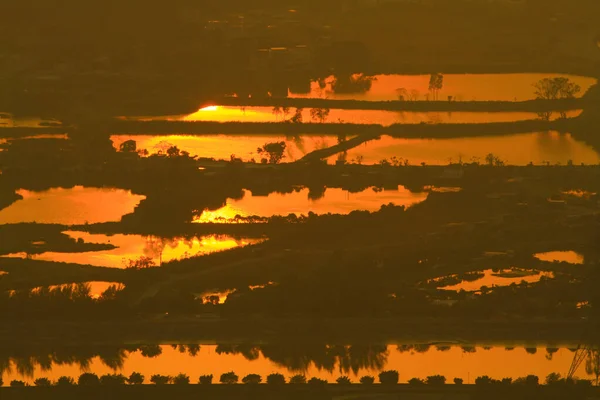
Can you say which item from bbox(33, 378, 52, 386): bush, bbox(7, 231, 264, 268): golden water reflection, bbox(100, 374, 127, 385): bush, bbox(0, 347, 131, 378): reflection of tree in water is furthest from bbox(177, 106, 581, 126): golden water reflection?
bbox(33, 378, 52, 386): bush

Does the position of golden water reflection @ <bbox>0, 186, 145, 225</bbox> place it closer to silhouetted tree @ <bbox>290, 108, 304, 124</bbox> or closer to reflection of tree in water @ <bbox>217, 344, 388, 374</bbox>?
silhouetted tree @ <bbox>290, 108, 304, 124</bbox>

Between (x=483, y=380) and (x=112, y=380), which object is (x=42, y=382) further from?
(x=483, y=380)

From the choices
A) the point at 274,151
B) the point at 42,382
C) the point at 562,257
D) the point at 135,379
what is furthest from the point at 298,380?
the point at 274,151

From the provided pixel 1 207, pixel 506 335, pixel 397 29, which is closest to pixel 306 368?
pixel 506 335

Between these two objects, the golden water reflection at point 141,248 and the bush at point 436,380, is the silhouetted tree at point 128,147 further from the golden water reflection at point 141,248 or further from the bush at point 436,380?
the bush at point 436,380

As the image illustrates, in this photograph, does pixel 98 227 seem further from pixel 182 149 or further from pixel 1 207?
pixel 182 149
